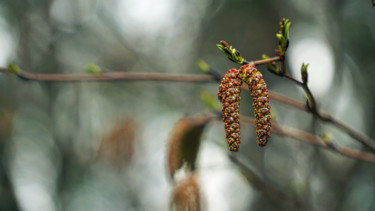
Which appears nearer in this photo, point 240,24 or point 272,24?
point 272,24

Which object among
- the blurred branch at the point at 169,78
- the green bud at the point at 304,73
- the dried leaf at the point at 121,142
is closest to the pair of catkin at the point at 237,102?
the green bud at the point at 304,73

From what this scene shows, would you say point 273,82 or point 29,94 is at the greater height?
point 273,82

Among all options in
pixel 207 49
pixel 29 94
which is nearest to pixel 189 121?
pixel 207 49

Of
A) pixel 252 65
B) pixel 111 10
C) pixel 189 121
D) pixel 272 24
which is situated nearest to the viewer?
pixel 252 65

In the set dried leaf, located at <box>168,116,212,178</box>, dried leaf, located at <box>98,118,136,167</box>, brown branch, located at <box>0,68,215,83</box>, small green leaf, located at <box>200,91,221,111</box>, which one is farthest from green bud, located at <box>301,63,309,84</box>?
dried leaf, located at <box>98,118,136,167</box>

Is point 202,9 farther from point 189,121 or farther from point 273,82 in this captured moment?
point 189,121

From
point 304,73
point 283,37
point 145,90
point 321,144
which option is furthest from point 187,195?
point 145,90
